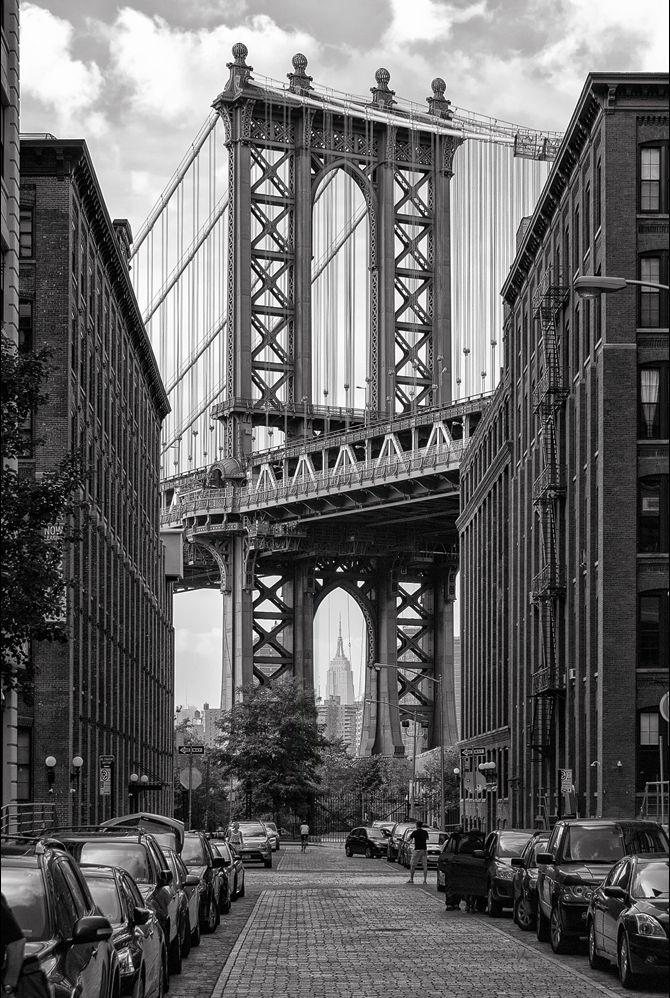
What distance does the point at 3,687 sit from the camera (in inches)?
899

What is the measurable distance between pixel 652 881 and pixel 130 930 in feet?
21.5

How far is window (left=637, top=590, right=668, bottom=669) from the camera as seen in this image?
164ft

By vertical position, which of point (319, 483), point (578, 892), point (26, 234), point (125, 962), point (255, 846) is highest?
point (26, 234)

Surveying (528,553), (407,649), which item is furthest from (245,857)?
(407,649)

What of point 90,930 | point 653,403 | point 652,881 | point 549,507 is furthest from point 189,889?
point 549,507

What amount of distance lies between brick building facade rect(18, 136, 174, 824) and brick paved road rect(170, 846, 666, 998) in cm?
1153

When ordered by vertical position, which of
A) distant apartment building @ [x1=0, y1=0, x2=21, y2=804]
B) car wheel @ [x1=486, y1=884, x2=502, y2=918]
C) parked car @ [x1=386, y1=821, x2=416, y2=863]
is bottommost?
parked car @ [x1=386, y1=821, x2=416, y2=863]

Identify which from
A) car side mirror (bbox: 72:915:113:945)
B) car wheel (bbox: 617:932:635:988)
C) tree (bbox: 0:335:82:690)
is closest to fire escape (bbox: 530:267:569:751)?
tree (bbox: 0:335:82:690)

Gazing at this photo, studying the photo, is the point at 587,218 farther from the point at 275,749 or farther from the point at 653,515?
the point at 275,749

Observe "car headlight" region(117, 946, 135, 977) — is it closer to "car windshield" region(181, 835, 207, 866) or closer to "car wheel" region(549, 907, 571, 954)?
"car wheel" region(549, 907, 571, 954)

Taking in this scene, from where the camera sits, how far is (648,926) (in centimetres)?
1819

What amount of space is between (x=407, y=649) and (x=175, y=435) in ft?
113

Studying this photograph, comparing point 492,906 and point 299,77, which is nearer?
point 492,906

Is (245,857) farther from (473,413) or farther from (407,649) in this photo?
(407,649)
